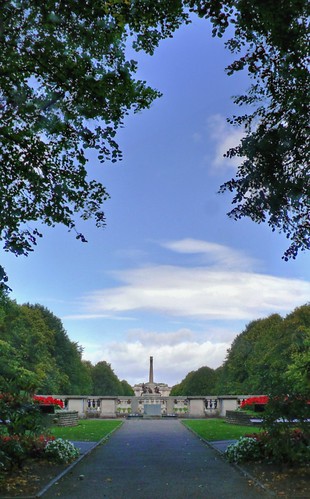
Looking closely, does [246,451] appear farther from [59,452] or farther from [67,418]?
[67,418]

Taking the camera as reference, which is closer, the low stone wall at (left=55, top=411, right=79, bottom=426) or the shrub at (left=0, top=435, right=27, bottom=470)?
the shrub at (left=0, top=435, right=27, bottom=470)

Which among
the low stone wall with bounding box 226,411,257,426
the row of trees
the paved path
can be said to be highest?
the row of trees

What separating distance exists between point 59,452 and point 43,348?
145ft

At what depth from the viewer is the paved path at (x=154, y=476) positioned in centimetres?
880

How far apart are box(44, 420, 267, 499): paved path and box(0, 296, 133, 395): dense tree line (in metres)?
25.1

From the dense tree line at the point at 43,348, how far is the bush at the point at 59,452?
84.3 feet

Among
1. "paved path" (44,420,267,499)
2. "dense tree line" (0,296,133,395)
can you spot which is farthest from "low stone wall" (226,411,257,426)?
"dense tree line" (0,296,133,395)

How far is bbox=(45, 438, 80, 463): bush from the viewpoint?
474 inches

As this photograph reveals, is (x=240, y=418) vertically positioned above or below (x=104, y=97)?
below

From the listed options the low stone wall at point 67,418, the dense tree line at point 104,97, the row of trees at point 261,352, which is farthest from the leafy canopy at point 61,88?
the row of trees at point 261,352

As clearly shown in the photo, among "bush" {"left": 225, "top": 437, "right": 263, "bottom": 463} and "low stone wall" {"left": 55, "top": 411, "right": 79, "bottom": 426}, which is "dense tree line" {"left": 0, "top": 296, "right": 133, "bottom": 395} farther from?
"bush" {"left": 225, "top": 437, "right": 263, "bottom": 463}

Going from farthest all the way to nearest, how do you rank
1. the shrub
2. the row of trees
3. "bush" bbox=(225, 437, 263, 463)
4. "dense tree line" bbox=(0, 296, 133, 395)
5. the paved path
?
"dense tree line" bbox=(0, 296, 133, 395)
the row of trees
"bush" bbox=(225, 437, 263, 463)
the shrub
the paved path

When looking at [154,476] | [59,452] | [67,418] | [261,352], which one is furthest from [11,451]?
[261,352]

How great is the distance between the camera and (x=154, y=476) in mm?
10523
